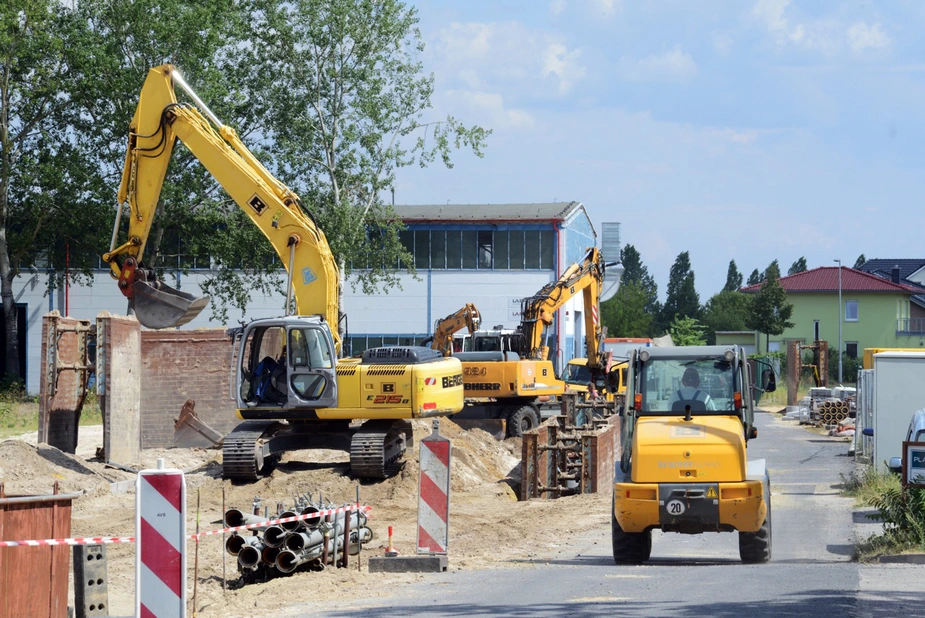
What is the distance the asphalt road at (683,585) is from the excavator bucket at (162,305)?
26.4ft

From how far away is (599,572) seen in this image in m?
11.8

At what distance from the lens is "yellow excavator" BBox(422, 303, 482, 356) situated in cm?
3195

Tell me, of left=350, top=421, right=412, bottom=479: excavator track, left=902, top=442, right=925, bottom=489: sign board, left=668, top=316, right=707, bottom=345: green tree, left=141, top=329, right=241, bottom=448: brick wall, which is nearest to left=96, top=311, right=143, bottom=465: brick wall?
left=141, top=329, right=241, bottom=448: brick wall

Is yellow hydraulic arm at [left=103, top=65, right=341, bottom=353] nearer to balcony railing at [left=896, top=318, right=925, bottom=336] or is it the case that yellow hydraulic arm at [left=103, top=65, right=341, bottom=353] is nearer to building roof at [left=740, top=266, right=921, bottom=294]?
building roof at [left=740, top=266, right=921, bottom=294]

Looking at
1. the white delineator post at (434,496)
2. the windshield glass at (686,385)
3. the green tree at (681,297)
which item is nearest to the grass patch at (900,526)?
the windshield glass at (686,385)

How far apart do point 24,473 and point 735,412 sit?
Result: 36.9 ft

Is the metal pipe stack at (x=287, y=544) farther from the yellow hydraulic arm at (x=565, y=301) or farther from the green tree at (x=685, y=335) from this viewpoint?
the green tree at (x=685, y=335)

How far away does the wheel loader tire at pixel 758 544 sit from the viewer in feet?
40.9

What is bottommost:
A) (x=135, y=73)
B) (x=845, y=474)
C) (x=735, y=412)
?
(x=845, y=474)

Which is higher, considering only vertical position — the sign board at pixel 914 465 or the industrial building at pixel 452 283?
the industrial building at pixel 452 283

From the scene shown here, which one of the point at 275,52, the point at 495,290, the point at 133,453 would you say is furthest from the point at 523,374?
the point at 495,290

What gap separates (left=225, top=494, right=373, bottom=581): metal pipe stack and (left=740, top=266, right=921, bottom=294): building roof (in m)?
78.2

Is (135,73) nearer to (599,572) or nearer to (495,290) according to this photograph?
(495,290)

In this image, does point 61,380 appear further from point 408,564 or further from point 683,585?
point 683,585
